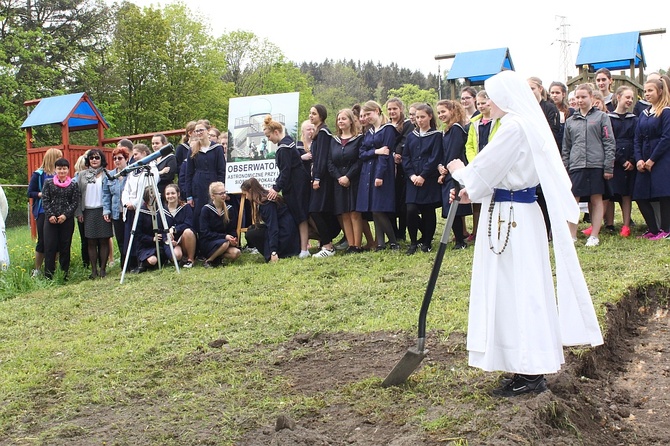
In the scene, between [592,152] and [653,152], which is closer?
[653,152]

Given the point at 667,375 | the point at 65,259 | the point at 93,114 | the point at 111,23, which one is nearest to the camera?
the point at 667,375

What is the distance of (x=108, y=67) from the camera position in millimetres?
46312

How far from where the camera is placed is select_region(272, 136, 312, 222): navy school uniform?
38.3ft

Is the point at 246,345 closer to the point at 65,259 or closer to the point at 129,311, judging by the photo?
the point at 129,311

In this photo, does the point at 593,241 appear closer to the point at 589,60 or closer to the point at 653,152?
the point at 653,152

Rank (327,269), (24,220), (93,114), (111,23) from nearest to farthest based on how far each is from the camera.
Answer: (327,269) < (93,114) < (24,220) < (111,23)

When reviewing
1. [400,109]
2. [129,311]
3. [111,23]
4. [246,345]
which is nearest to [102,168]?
[129,311]

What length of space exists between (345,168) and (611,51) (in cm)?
997

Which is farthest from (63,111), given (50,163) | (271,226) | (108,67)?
(108,67)

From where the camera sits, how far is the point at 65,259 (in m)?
12.3

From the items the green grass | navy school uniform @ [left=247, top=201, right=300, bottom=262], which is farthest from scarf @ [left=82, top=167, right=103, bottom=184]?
navy school uniform @ [left=247, top=201, right=300, bottom=262]

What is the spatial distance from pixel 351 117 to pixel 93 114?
15061 millimetres

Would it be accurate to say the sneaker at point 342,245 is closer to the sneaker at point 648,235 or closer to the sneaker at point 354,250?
the sneaker at point 354,250

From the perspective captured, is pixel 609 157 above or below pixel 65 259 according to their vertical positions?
above
